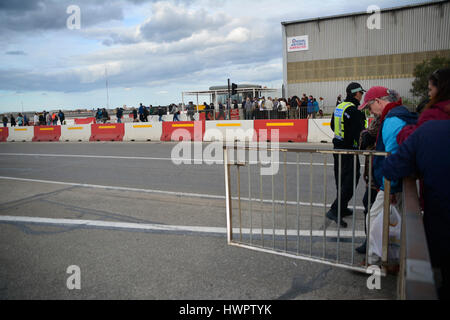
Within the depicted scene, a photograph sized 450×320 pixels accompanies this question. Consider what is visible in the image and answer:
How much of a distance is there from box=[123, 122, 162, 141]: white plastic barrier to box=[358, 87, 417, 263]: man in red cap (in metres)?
15.7

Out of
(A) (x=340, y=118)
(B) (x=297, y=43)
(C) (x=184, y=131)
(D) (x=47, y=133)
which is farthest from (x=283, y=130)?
(B) (x=297, y=43)

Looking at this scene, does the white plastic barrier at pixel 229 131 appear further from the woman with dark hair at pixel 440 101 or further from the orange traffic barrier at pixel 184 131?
the woman with dark hair at pixel 440 101

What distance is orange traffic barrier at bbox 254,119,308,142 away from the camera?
601 inches

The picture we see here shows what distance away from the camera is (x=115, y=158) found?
12.4 meters

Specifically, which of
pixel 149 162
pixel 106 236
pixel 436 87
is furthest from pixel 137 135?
pixel 436 87

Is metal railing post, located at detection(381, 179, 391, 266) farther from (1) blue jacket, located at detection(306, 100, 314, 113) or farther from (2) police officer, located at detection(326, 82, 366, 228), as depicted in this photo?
(1) blue jacket, located at detection(306, 100, 314, 113)

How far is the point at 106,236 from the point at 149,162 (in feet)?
21.4

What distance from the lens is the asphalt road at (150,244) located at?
339 centimetres

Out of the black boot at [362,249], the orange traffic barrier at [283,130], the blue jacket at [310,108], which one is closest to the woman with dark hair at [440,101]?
the black boot at [362,249]

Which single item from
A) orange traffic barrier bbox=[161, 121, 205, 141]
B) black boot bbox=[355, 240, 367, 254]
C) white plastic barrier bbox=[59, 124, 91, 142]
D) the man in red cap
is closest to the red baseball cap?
the man in red cap

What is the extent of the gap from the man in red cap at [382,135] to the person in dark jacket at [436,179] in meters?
0.69

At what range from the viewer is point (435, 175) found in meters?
2.35

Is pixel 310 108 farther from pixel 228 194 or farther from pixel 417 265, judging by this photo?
pixel 417 265

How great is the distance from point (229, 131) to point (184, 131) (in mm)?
2443
